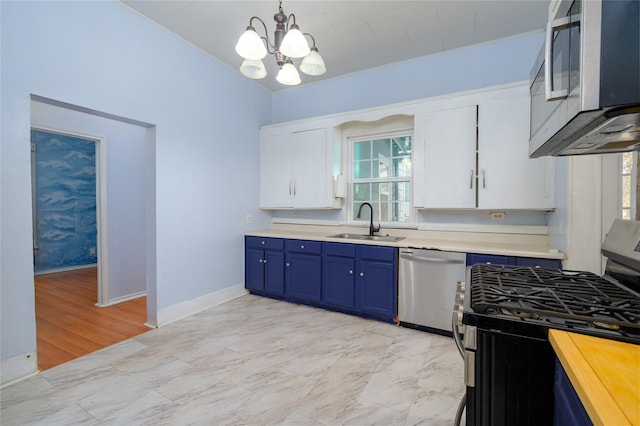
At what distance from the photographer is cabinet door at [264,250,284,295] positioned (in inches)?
141

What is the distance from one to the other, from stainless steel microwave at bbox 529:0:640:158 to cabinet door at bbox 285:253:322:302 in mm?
2596

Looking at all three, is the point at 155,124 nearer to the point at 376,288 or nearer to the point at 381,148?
the point at 381,148

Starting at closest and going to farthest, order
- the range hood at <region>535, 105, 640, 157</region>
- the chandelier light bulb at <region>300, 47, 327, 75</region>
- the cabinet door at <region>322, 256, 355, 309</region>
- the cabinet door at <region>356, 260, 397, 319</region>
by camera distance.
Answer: the range hood at <region>535, 105, 640, 157</region> → the chandelier light bulb at <region>300, 47, 327, 75</region> → the cabinet door at <region>356, 260, 397, 319</region> → the cabinet door at <region>322, 256, 355, 309</region>

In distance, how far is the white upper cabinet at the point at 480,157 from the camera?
255 cm

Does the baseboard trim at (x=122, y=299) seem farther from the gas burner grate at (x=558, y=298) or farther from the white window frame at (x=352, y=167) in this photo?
the gas burner grate at (x=558, y=298)

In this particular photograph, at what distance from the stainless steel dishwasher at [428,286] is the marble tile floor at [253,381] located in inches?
5.6

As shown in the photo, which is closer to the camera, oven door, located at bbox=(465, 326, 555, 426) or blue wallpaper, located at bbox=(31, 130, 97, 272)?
oven door, located at bbox=(465, 326, 555, 426)

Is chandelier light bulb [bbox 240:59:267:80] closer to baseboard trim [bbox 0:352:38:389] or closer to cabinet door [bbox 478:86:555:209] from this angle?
cabinet door [bbox 478:86:555:209]

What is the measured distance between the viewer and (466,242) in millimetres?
3002

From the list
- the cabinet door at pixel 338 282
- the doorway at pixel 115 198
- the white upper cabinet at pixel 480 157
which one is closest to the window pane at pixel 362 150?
the white upper cabinet at pixel 480 157

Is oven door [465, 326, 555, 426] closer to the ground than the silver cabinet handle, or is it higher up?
closer to the ground

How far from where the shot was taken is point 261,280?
3.72 metres

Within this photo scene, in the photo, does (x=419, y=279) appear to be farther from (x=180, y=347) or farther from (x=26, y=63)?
(x=26, y=63)

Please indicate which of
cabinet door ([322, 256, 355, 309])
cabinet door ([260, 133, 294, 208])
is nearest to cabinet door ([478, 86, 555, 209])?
cabinet door ([322, 256, 355, 309])
